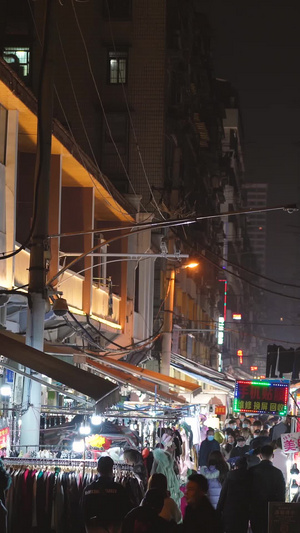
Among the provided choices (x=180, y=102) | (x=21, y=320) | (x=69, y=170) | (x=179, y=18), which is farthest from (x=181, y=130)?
(x=21, y=320)

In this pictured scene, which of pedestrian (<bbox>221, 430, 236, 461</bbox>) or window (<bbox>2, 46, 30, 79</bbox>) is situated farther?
window (<bbox>2, 46, 30, 79</bbox>)

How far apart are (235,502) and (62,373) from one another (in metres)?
2.90

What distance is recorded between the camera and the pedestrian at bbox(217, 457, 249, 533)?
1268 cm

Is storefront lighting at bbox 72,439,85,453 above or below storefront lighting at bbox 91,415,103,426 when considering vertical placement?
below

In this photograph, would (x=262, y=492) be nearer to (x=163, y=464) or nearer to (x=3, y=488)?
(x=163, y=464)

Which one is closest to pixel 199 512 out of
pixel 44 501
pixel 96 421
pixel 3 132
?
pixel 44 501

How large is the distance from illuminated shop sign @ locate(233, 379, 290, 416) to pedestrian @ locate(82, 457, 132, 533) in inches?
548

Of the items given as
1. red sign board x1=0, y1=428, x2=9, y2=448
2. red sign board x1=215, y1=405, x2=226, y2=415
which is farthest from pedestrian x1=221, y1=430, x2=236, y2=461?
red sign board x1=215, y1=405, x2=226, y2=415

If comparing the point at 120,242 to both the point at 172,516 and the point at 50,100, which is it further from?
the point at 172,516

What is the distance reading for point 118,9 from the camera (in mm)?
41562

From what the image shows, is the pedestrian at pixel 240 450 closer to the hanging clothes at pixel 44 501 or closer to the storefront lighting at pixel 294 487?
the storefront lighting at pixel 294 487

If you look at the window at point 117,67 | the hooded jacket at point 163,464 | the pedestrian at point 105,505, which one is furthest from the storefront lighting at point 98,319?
the pedestrian at point 105,505

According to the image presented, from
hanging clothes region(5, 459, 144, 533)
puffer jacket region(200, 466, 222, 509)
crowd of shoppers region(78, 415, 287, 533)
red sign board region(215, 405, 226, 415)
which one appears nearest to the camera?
crowd of shoppers region(78, 415, 287, 533)

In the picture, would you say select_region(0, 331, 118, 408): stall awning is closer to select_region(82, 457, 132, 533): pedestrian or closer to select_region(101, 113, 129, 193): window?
select_region(82, 457, 132, 533): pedestrian
